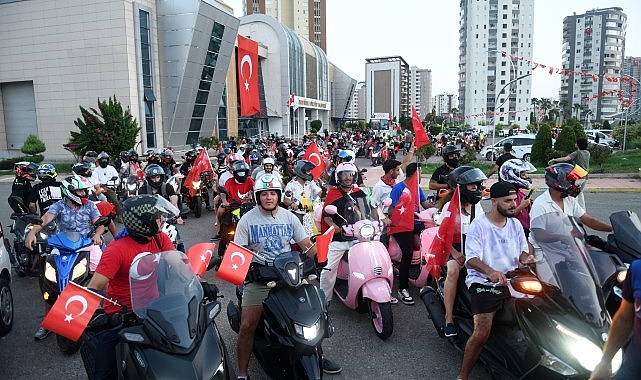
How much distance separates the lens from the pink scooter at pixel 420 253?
593 centimetres

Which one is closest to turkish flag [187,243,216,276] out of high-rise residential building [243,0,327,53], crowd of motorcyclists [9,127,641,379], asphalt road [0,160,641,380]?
crowd of motorcyclists [9,127,641,379]

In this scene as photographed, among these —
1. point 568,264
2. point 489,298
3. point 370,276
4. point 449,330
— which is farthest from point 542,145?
point 568,264

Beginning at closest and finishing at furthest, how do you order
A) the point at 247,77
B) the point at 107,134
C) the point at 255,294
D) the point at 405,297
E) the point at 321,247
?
the point at 255,294, the point at 321,247, the point at 405,297, the point at 107,134, the point at 247,77

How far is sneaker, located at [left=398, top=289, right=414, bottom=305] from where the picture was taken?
592 centimetres

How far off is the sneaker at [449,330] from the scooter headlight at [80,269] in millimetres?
3832

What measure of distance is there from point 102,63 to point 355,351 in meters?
35.7

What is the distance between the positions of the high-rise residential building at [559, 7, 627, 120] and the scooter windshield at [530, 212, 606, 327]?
98466mm

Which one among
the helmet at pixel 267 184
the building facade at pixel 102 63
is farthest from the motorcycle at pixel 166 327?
the building facade at pixel 102 63

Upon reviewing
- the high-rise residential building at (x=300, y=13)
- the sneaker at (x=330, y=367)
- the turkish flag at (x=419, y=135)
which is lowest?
the sneaker at (x=330, y=367)

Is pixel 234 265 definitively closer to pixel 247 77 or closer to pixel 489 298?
pixel 489 298

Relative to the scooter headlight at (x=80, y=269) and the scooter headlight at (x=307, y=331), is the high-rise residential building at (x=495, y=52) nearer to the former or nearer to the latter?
the scooter headlight at (x=80, y=269)

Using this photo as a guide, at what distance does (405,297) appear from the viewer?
598cm

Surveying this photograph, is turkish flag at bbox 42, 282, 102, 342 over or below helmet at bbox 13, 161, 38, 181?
below

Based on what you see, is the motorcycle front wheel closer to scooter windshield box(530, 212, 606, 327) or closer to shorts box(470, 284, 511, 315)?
shorts box(470, 284, 511, 315)
